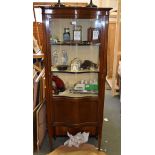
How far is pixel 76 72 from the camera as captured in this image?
252cm

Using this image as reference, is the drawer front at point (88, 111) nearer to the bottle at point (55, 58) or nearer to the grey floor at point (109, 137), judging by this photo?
the grey floor at point (109, 137)

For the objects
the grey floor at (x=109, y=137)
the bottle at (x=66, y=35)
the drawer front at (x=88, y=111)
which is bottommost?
the grey floor at (x=109, y=137)

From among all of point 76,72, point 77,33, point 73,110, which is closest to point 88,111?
point 73,110

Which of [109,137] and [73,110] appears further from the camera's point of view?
[109,137]

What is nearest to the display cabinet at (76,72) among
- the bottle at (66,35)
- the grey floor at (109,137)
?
the bottle at (66,35)

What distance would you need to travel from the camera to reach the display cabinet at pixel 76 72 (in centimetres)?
238

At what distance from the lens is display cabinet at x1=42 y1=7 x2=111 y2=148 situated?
7.80 feet

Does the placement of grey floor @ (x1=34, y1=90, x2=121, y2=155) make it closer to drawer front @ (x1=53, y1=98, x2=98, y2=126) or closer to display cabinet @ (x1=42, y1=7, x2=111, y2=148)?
display cabinet @ (x1=42, y1=7, x2=111, y2=148)

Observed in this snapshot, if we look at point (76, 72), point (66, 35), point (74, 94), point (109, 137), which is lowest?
point (109, 137)

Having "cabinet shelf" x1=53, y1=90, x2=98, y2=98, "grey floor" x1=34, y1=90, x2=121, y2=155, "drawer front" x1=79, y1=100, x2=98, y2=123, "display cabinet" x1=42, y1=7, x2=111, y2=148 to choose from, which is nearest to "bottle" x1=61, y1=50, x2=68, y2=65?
"display cabinet" x1=42, y1=7, x2=111, y2=148

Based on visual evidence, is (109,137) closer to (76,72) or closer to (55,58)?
(76,72)
